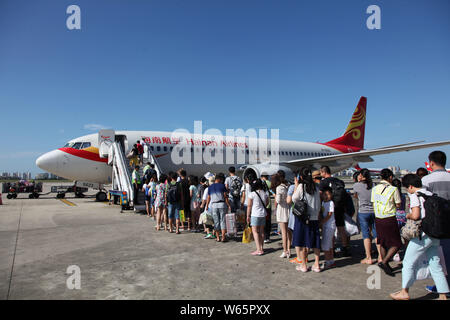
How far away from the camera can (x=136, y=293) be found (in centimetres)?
358

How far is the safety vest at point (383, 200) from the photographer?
14.2 ft

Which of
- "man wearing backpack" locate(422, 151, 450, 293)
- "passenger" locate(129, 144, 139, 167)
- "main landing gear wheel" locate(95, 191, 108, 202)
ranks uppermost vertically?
"passenger" locate(129, 144, 139, 167)

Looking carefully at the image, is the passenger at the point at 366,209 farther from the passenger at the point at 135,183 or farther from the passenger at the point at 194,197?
the passenger at the point at 135,183

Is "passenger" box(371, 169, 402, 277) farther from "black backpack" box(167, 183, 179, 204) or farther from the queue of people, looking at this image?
"black backpack" box(167, 183, 179, 204)

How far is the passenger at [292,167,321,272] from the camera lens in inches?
176

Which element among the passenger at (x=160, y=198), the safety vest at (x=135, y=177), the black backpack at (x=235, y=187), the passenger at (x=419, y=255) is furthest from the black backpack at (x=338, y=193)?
the safety vest at (x=135, y=177)

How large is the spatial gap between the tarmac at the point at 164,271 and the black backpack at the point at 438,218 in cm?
103

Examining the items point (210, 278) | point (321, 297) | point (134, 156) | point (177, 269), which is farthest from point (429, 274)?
point (134, 156)

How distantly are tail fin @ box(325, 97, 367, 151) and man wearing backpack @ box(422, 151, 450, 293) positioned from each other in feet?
72.0

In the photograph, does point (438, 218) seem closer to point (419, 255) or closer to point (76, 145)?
point (419, 255)

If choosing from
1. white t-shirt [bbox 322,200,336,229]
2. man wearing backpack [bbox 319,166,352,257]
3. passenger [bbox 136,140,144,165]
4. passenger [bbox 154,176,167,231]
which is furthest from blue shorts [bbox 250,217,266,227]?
passenger [bbox 136,140,144,165]

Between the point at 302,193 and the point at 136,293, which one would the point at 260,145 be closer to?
the point at 302,193

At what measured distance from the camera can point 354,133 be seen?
997 inches
